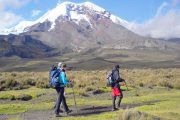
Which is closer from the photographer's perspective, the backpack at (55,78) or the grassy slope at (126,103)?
the grassy slope at (126,103)

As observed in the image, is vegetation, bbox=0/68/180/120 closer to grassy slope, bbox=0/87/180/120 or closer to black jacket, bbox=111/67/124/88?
grassy slope, bbox=0/87/180/120

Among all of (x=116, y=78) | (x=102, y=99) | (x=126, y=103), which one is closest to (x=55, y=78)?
(x=116, y=78)

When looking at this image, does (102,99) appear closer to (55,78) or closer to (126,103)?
(126,103)

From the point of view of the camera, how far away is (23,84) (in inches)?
1666

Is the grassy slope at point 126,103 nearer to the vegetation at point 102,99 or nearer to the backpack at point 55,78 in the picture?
the vegetation at point 102,99

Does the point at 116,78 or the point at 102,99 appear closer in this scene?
the point at 116,78

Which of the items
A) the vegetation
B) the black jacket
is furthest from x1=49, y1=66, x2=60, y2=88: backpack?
the black jacket

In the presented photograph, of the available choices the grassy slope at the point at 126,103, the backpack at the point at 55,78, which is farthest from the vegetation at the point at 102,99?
the backpack at the point at 55,78

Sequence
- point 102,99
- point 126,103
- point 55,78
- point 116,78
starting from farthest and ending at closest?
point 102,99 → point 126,103 → point 116,78 → point 55,78

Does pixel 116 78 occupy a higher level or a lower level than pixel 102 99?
higher

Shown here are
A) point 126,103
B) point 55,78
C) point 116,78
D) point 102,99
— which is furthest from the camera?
point 102,99

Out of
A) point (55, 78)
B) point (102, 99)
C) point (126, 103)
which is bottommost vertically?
point (126, 103)

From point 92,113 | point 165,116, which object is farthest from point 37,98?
point 165,116

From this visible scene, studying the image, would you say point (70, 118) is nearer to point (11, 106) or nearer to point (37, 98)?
point (11, 106)
